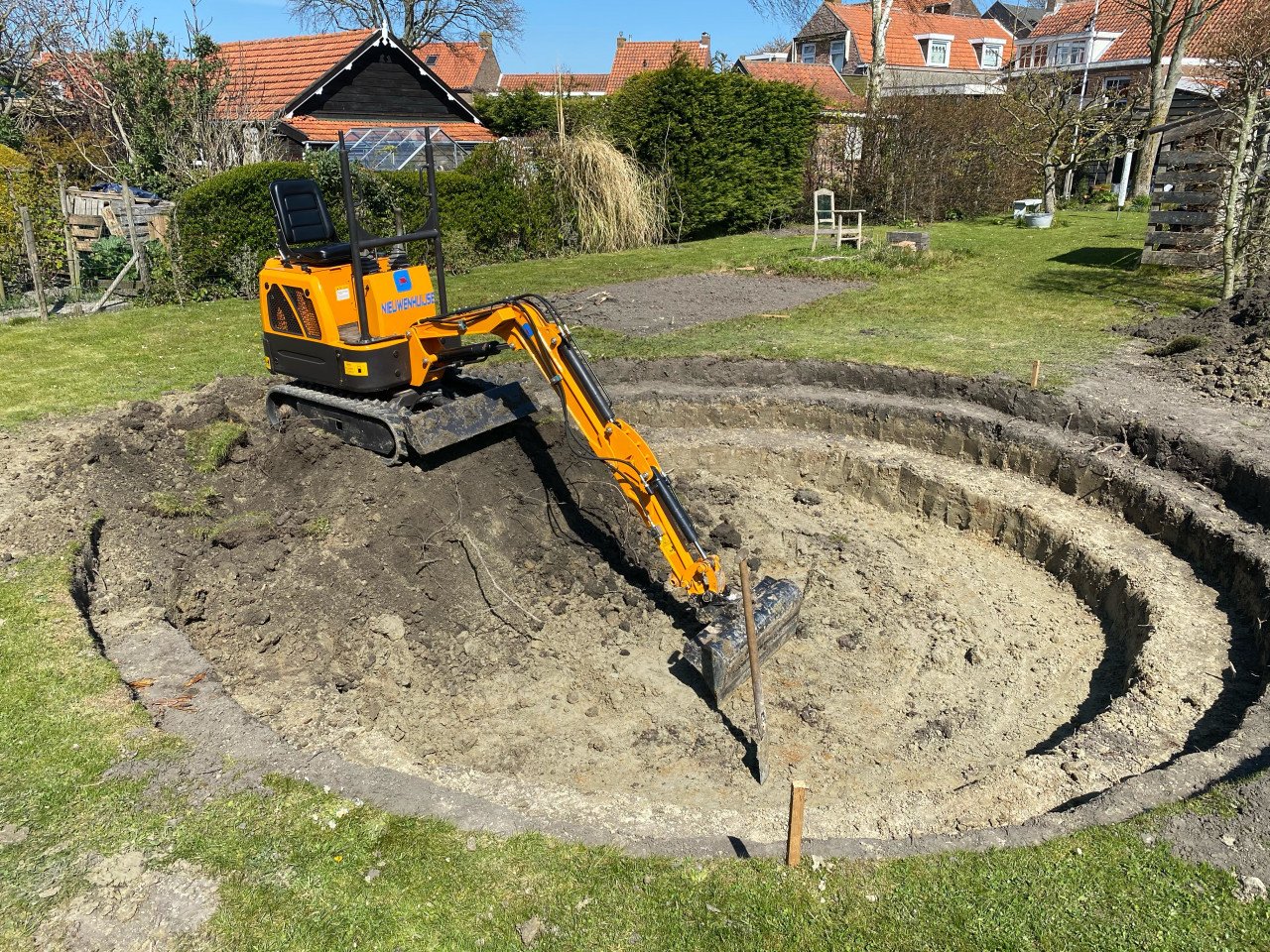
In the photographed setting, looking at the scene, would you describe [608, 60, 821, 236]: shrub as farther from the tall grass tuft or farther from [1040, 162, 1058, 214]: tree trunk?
[1040, 162, 1058, 214]: tree trunk

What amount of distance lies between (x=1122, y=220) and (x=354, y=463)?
69.7 ft

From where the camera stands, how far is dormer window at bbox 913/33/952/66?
150ft

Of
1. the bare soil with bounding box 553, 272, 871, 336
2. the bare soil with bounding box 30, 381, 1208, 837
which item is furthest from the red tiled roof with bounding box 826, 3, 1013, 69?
the bare soil with bounding box 30, 381, 1208, 837

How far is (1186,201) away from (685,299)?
27.9 feet

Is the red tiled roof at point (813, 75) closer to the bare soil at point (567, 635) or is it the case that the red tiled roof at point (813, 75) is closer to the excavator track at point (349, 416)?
the excavator track at point (349, 416)

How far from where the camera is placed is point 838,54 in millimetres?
48688

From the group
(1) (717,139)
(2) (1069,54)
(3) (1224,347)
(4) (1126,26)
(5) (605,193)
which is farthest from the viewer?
(2) (1069,54)

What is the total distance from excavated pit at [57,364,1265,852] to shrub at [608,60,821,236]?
530 inches

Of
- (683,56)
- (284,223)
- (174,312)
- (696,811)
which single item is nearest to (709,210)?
(683,56)

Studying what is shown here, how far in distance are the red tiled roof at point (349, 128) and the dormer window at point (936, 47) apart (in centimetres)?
3083

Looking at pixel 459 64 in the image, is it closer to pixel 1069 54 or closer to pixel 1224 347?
pixel 1069 54

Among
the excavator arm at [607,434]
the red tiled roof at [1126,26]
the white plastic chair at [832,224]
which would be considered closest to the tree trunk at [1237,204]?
the white plastic chair at [832,224]

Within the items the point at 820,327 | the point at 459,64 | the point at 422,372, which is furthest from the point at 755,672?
the point at 459,64

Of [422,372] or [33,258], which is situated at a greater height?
[33,258]
